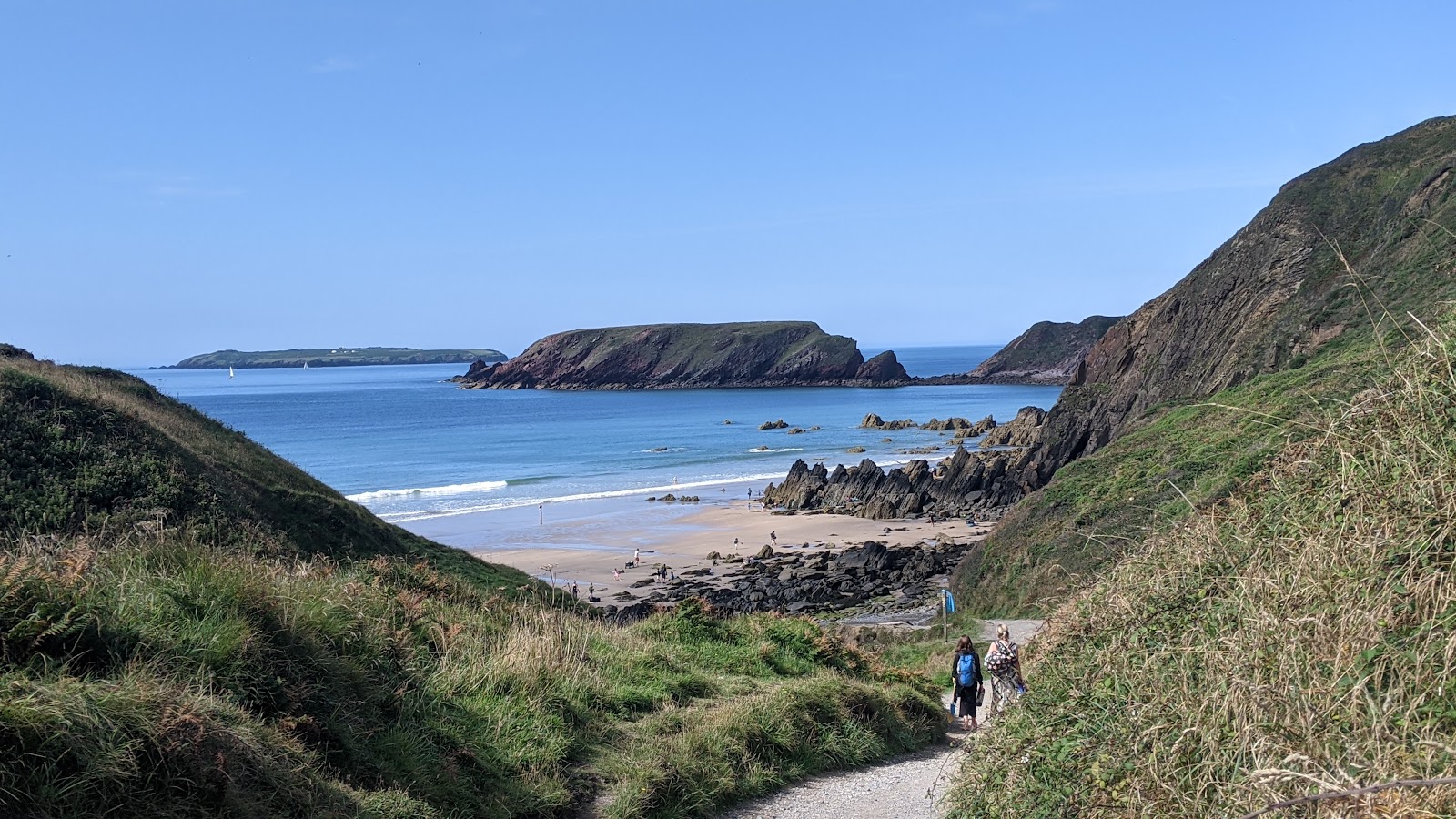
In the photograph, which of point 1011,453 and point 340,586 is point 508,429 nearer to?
point 1011,453

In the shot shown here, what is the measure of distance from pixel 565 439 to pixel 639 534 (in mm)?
49887

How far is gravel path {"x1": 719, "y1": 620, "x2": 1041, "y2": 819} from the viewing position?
900 centimetres

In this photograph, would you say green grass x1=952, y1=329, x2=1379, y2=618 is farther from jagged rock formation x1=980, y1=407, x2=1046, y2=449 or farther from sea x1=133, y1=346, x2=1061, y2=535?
jagged rock formation x1=980, y1=407, x2=1046, y2=449

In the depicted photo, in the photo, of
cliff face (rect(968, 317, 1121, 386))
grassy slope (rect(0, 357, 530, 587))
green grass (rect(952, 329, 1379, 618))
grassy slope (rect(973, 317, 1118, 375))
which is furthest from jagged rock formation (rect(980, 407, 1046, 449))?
grassy slope (rect(973, 317, 1118, 375))

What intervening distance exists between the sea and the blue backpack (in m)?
39.6

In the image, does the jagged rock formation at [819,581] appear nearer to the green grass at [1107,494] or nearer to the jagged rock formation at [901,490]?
the green grass at [1107,494]

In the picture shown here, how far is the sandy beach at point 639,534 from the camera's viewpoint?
135ft

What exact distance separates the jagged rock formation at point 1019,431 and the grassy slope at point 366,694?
2777 inches

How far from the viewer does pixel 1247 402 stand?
1140 inches

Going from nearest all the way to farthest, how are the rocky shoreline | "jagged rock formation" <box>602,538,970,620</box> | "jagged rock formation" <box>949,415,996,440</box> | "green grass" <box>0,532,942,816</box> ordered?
"green grass" <box>0,532,942,816</box>, "jagged rock formation" <box>602,538,970,620</box>, the rocky shoreline, "jagged rock formation" <box>949,415,996,440</box>

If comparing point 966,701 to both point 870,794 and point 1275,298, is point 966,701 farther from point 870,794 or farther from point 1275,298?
point 1275,298

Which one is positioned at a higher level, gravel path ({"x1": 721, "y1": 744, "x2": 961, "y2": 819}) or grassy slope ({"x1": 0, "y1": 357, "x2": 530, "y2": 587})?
grassy slope ({"x1": 0, "y1": 357, "x2": 530, "y2": 587})

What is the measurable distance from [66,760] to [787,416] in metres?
119

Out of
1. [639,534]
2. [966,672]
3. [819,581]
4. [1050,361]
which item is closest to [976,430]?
[639,534]
